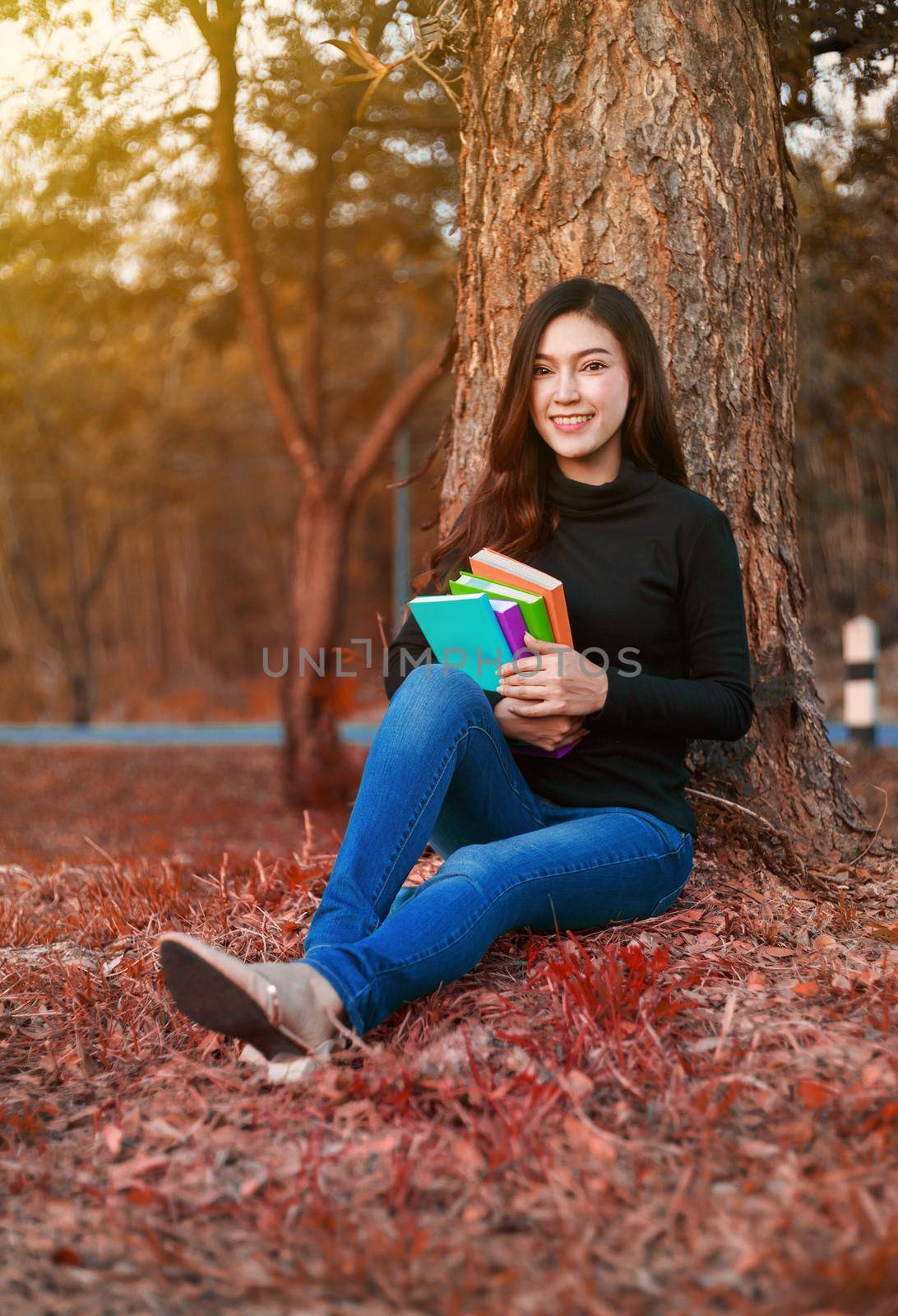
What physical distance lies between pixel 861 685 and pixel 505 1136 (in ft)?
20.5

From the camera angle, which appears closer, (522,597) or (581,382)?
(522,597)

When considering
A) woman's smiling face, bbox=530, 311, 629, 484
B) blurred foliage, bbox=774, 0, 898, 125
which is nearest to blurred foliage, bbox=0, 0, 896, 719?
blurred foliage, bbox=774, 0, 898, 125

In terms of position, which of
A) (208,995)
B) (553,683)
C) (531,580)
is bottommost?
(208,995)

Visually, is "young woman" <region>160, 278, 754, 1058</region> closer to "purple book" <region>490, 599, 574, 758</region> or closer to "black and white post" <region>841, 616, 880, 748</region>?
"purple book" <region>490, 599, 574, 758</region>

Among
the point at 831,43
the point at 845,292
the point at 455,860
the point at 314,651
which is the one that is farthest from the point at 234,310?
the point at 455,860

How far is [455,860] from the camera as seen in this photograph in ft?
7.72

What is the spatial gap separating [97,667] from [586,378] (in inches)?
597

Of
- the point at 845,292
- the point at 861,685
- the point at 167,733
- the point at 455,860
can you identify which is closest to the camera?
the point at 455,860

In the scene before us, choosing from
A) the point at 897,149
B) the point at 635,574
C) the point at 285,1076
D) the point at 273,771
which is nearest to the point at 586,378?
the point at 635,574

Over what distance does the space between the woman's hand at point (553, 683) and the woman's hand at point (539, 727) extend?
16 mm

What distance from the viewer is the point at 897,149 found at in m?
4.28

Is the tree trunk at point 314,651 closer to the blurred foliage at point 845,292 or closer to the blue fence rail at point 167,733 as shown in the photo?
the blue fence rail at point 167,733

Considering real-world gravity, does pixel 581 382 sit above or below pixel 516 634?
above

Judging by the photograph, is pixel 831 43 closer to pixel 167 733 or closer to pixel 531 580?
pixel 531 580
